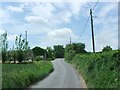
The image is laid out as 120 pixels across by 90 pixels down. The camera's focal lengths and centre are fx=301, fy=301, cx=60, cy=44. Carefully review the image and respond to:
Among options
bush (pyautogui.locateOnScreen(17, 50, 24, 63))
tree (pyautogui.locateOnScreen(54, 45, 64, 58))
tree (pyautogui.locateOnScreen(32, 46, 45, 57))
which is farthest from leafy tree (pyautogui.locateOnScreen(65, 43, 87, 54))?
tree (pyautogui.locateOnScreen(54, 45, 64, 58))

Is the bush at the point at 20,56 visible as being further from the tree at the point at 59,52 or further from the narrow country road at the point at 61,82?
the tree at the point at 59,52

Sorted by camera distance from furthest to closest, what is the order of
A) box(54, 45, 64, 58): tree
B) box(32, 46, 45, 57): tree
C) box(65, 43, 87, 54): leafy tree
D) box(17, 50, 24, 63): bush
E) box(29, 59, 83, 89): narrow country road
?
box(54, 45, 64, 58): tree, box(32, 46, 45, 57): tree, box(65, 43, 87, 54): leafy tree, box(17, 50, 24, 63): bush, box(29, 59, 83, 89): narrow country road

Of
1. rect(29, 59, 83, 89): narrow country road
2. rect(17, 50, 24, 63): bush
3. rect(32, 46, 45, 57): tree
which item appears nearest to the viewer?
rect(29, 59, 83, 89): narrow country road

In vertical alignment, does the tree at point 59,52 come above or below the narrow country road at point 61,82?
above

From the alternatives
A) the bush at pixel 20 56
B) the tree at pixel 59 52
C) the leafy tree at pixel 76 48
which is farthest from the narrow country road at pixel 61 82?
the tree at pixel 59 52

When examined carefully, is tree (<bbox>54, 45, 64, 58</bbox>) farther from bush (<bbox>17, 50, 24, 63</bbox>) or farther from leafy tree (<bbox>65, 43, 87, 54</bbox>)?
bush (<bbox>17, 50, 24, 63</bbox>)

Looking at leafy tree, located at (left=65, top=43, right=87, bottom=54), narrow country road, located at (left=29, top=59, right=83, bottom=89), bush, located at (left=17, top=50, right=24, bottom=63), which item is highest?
leafy tree, located at (left=65, top=43, right=87, bottom=54)

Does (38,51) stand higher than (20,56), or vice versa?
(38,51)

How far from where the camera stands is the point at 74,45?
91500 mm

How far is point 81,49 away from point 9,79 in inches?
2901

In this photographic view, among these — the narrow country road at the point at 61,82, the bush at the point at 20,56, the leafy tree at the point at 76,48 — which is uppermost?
the leafy tree at the point at 76,48

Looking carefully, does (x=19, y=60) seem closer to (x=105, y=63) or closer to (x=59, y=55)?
(x=105, y=63)

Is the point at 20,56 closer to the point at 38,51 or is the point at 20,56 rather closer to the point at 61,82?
the point at 38,51

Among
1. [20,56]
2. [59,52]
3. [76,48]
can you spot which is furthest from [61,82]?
[59,52]
